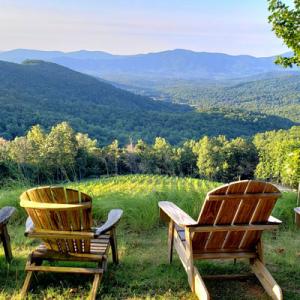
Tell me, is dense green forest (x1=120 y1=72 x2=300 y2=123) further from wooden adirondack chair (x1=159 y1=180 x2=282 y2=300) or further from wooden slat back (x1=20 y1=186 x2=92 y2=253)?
wooden slat back (x1=20 y1=186 x2=92 y2=253)

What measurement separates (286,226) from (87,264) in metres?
2.63

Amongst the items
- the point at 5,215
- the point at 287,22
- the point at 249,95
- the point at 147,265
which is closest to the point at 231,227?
the point at 147,265

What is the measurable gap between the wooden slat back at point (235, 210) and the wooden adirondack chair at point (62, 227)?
0.72 m

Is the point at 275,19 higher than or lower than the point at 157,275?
higher

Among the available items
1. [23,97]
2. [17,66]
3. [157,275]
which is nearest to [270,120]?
[23,97]

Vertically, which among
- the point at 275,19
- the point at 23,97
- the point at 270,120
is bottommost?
the point at 270,120

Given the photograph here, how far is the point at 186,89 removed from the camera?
183875 millimetres

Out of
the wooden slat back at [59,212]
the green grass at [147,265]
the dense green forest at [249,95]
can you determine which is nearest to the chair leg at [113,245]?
the green grass at [147,265]

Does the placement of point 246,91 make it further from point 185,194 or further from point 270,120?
point 185,194

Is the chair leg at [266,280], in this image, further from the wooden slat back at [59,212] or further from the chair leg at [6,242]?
the chair leg at [6,242]

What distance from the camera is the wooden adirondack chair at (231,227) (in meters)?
2.46

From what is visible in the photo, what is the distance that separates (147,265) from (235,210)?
3.73 ft

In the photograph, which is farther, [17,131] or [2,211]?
[17,131]

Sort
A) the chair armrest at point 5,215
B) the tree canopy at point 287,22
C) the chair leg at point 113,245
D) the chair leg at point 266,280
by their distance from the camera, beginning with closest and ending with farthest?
1. the chair leg at point 266,280
2. the chair armrest at point 5,215
3. the chair leg at point 113,245
4. the tree canopy at point 287,22
